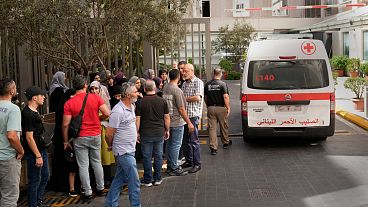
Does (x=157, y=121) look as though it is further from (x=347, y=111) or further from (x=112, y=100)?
(x=347, y=111)

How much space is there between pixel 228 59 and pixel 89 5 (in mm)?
32459

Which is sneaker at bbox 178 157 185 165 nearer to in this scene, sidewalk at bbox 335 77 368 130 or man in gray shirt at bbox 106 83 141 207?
man in gray shirt at bbox 106 83 141 207

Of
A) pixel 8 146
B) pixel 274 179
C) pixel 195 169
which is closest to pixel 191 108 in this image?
pixel 195 169

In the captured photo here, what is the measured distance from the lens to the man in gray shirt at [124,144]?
247 inches

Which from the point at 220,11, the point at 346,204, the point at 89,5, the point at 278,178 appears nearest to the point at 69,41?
the point at 89,5

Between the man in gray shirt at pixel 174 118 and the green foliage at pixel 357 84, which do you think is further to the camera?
the green foliage at pixel 357 84

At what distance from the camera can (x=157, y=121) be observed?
776 centimetres

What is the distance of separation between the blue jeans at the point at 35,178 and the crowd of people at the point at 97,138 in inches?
0.5

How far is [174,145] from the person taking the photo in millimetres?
8570

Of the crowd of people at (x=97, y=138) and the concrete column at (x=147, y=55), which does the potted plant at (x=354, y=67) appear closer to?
the concrete column at (x=147, y=55)

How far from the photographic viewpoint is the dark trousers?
8938 mm

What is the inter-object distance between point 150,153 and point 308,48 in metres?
4.58

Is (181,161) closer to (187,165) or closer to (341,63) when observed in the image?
(187,165)

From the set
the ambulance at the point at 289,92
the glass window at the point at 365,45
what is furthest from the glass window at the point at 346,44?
the ambulance at the point at 289,92
